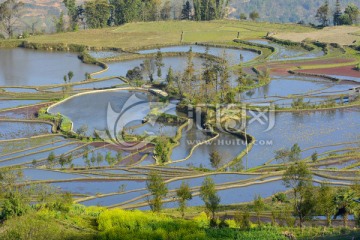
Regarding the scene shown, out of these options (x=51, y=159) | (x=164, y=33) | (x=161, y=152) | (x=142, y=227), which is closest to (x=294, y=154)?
(x=161, y=152)

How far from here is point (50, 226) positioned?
1411 centimetres

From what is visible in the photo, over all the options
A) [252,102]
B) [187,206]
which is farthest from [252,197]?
[252,102]

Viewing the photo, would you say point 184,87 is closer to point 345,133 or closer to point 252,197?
point 345,133

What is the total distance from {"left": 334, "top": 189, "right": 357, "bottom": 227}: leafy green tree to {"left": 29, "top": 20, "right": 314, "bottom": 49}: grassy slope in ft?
126

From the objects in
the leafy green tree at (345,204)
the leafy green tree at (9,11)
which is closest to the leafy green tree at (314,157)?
the leafy green tree at (345,204)

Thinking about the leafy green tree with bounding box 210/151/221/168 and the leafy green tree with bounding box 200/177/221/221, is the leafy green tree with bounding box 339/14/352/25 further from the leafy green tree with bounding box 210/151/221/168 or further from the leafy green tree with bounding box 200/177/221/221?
the leafy green tree with bounding box 200/177/221/221

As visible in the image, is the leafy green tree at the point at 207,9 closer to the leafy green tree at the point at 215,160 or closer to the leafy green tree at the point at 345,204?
the leafy green tree at the point at 215,160

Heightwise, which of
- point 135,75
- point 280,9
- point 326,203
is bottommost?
point 280,9

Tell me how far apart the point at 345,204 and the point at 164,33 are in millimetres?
45519

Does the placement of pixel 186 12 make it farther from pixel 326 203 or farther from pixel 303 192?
pixel 326 203

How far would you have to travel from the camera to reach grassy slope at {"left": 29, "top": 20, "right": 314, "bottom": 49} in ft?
189

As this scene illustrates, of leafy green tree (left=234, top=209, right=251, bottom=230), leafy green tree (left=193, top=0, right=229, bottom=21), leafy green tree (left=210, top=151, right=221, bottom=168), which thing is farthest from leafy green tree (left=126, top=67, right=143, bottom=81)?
leafy green tree (left=193, top=0, right=229, bottom=21)

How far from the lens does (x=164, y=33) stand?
61875 millimetres

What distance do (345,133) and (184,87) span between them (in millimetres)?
10583
